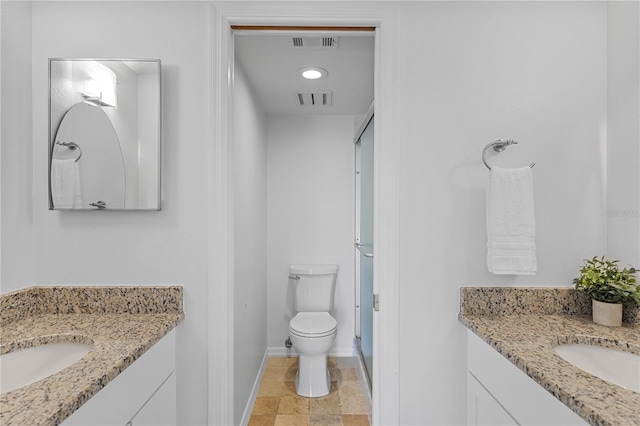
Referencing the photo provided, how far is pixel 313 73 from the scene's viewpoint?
2.15 meters

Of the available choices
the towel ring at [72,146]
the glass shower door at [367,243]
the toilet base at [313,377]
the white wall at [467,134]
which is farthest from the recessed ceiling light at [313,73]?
the toilet base at [313,377]

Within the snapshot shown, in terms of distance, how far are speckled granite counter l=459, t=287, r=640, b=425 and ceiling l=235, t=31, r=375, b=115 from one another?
1.24 m

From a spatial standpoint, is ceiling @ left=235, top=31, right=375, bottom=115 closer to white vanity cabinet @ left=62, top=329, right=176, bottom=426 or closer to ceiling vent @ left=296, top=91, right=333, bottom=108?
ceiling vent @ left=296, top=91, right=333, bottom=108

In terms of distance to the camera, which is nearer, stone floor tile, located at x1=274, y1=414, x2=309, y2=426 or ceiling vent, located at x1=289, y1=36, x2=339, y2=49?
ceiling vent, located at x1=289, y1=36, x2=339, y2=49

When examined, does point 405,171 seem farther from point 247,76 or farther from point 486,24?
point 247,76

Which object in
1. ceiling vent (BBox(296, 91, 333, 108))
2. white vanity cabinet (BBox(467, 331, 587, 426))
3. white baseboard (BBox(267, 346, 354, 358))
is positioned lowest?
white baseboard (BBox(267, 346, 354, 358))

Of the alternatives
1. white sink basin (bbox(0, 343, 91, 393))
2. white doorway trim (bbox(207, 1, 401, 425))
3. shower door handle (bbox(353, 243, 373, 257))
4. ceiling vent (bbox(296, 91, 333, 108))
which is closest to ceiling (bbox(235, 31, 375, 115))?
ceiling vent (bbox(296, 91, 333, 108))

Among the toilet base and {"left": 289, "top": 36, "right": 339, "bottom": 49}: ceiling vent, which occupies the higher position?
{"left": 289, "top": 36, "right": 339, "bottom": 49}: ceiling vent

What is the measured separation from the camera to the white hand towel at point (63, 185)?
1.36 meters

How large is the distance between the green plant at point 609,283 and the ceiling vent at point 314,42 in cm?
147

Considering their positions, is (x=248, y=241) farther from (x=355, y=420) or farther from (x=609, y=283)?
(x=609, y=283)

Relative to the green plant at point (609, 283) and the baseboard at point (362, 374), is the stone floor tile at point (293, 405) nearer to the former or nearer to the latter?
the baseboard at point (362, 374)

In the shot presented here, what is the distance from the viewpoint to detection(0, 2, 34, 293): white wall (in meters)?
1.28

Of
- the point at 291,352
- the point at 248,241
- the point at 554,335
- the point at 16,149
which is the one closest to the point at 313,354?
the point at 291,352
